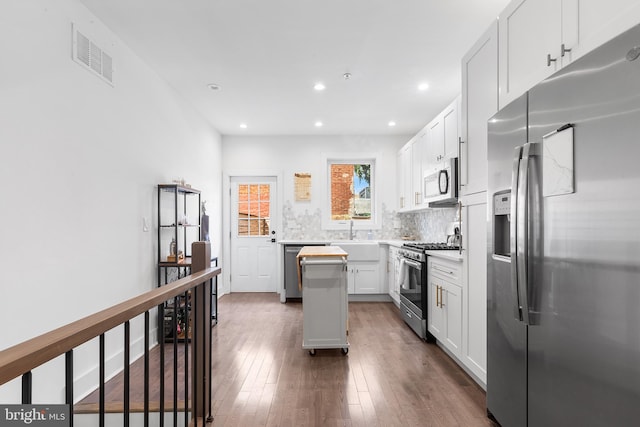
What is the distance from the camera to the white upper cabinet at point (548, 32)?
127 centimetres

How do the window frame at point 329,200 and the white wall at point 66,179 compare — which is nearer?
the white wall at point 66,179

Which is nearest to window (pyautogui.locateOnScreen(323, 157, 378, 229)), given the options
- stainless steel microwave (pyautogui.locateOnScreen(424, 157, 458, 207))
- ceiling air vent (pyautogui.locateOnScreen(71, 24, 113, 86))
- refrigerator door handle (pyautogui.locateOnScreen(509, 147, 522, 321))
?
stainless steel microwave (pyautogui.locateOnScreen(424, 157, 458, 207))

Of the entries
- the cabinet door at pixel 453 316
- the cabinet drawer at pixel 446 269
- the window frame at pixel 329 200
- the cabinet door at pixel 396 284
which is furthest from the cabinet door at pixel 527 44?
the window frame at pixel 329 200

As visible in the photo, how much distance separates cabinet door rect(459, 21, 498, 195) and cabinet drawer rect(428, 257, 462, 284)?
0.63 metres

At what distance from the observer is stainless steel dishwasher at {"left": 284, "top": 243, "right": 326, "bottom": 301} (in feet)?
17.0

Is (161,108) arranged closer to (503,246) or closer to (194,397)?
(194,397)

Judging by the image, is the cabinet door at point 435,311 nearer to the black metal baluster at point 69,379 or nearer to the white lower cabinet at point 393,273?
the white lower cabinet at point 393,273

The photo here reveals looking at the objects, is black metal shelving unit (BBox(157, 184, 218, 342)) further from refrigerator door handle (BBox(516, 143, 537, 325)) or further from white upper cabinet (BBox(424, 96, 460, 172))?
white upper cabinet (BBox(424, 96, 460, 172))

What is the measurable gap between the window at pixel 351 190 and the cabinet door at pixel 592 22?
4369 millimetres

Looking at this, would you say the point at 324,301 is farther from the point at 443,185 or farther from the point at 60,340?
the point at 60,340

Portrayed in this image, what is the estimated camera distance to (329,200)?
586 centimetres

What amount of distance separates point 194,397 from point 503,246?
1923 millimetres

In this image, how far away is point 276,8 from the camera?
7.84 feet

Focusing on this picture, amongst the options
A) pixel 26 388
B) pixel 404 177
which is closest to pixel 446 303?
pixel 404 177
